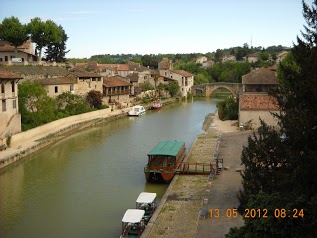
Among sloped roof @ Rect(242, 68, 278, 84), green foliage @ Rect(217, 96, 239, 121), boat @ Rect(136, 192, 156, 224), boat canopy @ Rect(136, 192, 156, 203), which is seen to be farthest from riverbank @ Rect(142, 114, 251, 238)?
sloped roof @ Rect(242, 68, 278, 84)

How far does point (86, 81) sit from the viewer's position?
5103 cm

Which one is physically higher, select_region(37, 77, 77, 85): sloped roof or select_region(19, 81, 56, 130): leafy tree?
select_region(37, 77, 77, 85): sloped roof

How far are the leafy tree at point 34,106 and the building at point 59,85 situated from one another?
7501 mm

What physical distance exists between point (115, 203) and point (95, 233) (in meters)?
3.35

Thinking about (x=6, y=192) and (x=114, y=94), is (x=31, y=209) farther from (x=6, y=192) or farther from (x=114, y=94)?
(x=114, y=94)

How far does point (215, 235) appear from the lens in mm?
14164

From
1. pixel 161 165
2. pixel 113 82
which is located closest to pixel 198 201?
pixel 161 165

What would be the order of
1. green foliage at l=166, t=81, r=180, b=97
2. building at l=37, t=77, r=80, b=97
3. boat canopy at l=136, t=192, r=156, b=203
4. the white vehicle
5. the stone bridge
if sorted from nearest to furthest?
boat canopy at l=136, t=192, r=156, b=203 < building at l=37, t=77, r=80, b=97 < the white vehicle < green foliage at l=166, t=81, r=180, b=97 < the stone bridge

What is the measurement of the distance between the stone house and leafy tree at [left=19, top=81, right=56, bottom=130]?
18.2 m

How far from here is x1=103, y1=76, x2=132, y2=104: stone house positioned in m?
55.2

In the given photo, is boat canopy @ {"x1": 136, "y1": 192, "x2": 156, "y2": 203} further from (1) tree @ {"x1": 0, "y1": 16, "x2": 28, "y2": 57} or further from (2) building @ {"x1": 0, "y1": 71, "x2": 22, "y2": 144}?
(1) tree @ {"x1": 0, "y1": 16, "x2": 28, "y2": 57}

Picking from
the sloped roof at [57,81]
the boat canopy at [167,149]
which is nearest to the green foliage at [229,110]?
the sloped roof at [57,81]

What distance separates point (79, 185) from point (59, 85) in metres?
25.4

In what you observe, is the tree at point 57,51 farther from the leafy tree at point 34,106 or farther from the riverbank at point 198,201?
the riverbank at point 198,201
